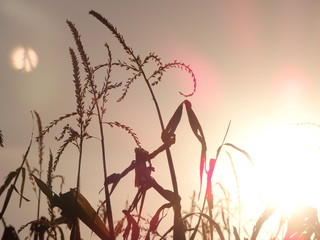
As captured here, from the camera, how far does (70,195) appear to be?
5.26ft

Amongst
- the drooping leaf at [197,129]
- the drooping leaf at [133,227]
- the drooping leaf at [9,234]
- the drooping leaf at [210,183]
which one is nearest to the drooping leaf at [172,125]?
the drooping leaf at [197,129]

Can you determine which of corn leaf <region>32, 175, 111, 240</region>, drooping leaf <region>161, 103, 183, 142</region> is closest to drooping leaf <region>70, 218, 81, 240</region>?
corn leaf <region>32, 175, 111, 240</region>

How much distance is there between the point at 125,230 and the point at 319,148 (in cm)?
187

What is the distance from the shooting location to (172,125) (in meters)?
1.69

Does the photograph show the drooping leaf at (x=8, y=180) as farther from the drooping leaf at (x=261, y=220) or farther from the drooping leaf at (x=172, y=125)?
the drooping leaf at (x=261, y=220)

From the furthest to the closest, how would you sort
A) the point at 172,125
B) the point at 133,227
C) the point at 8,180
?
the point at 8,180, the point at 172,125, the point at 133,227

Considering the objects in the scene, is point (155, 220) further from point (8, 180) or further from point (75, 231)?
point (8, 180)

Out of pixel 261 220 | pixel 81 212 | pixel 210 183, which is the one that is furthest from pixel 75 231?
pixel 261 220

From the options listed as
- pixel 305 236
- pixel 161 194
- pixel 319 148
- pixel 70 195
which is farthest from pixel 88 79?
pixel 319 148

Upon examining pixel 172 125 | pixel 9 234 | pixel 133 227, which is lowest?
pixel 9 234

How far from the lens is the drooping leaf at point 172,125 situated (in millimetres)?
1629

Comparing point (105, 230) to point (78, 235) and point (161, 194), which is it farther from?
point (161, 194)

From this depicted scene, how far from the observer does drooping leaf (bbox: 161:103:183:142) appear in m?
1.63

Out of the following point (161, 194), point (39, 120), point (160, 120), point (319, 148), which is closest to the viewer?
point (161, 194)
